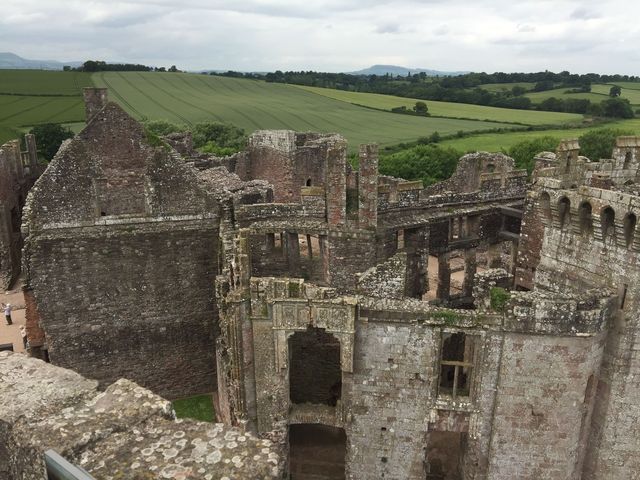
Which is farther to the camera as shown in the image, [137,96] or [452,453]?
[137,96]

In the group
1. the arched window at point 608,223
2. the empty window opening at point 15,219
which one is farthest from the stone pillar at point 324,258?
the empty window opening at point 15,219

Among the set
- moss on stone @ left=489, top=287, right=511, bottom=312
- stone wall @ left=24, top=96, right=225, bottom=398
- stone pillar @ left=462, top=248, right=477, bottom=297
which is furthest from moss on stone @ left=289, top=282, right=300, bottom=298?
stone pillar @ left=462, top=248, right=477, bottom=297

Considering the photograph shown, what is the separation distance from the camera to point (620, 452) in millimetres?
14719

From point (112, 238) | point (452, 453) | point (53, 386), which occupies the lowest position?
point (452, 453)

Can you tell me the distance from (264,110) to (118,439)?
301ft

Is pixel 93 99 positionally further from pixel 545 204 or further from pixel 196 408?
pixel 545 204

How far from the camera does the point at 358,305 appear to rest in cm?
1389

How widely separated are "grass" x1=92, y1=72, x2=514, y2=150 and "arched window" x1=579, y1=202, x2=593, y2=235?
199ft

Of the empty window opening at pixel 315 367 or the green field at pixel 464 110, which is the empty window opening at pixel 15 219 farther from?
the green field at pixel 464 110

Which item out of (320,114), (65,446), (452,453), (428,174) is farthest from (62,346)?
(320,114)

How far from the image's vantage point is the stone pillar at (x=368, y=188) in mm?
17984

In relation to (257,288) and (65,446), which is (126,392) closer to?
(65,446)

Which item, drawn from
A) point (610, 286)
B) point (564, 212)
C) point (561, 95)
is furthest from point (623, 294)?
point (561, 95)

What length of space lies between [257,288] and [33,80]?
114701 mm
